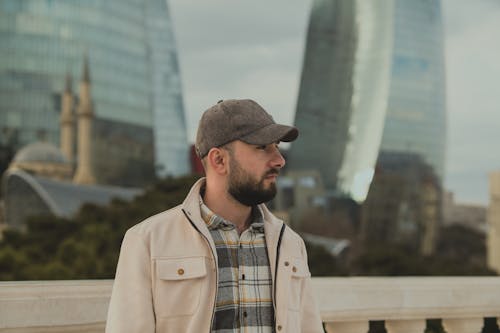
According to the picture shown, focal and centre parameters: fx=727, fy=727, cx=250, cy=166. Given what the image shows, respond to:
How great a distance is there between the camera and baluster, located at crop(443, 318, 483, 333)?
5.54 metres

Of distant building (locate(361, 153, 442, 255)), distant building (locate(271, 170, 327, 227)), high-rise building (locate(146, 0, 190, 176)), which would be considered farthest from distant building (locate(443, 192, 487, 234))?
high-rise building (locate(146, 0, 190, 176))

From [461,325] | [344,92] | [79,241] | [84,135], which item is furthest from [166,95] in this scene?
[461,325]

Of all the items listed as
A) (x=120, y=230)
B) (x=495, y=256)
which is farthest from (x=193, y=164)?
(x=120, y=230)

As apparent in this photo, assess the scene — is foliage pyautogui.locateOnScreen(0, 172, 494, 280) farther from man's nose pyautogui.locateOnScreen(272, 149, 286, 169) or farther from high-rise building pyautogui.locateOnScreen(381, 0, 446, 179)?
high-rise building pyautogui.locateOnScreen(381, 0, 446, 179)

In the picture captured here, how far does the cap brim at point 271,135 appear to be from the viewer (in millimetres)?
3162

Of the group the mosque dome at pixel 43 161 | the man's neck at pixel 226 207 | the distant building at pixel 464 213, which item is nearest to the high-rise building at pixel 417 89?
the distant building at pixel 464 213

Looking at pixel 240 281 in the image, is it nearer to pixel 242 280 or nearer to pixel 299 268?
pixel 242 280

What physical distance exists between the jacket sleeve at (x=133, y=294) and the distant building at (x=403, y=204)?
95.8m

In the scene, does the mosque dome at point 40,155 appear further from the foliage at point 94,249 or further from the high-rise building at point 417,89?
the high-rise building at point 417,89

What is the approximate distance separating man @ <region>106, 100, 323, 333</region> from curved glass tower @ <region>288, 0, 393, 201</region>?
98653mm

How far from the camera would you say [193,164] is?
3871 inches

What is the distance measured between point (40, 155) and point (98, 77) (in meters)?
16.8

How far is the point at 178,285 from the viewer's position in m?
3.12

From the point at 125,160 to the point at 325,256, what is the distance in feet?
144
